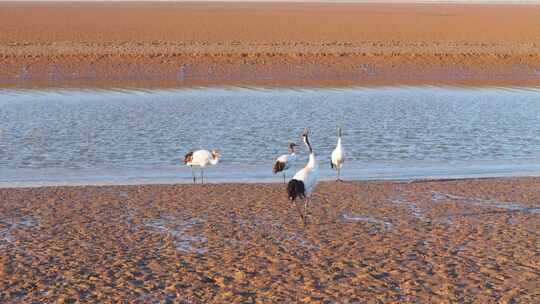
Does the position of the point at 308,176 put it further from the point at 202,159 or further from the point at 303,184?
the point at 202,159

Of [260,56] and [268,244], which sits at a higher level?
[260,56]

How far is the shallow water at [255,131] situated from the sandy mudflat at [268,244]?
2548 millimetres

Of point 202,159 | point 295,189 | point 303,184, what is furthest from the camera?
point 202,159

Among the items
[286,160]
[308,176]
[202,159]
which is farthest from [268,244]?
[202,159]

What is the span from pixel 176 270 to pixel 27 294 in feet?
5.50

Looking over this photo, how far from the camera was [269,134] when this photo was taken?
22.4m

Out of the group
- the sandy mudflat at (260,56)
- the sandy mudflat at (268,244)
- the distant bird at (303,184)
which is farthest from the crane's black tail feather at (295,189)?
the sandy mudflat at (260,56)

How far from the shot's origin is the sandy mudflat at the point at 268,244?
9.02 metres

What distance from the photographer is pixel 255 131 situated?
22.9 meters

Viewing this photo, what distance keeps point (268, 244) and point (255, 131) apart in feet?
39.3

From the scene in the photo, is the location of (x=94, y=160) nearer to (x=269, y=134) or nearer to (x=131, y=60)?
(x=269, y=134)

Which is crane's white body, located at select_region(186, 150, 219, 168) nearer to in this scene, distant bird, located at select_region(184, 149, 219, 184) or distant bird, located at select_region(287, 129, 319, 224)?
distant bird, located at select_region(184, 149, 219, 184)

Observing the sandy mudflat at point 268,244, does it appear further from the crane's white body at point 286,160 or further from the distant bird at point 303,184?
the crane's white body at point 286,160

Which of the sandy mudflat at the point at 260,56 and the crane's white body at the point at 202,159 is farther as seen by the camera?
the sandy mudflat at the point at 260,56
